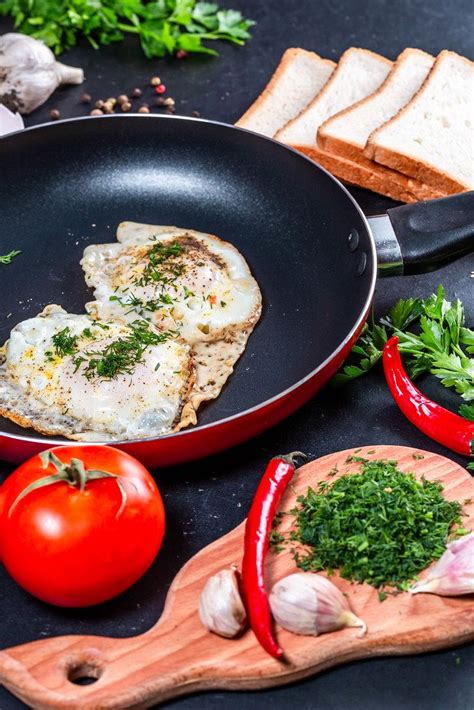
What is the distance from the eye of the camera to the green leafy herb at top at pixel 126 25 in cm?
389

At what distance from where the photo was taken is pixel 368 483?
2166 mm

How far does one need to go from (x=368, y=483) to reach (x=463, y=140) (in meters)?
1.76

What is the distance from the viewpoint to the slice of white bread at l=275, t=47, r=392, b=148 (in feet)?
11.6

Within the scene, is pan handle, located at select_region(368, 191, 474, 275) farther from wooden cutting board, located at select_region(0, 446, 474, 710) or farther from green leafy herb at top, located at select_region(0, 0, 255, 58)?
green leafy herb at top, located at select_region(0, 0, 255, 58)

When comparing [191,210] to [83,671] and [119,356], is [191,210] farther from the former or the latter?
[83,671]

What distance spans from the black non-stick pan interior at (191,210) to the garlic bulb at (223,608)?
0.86 meters

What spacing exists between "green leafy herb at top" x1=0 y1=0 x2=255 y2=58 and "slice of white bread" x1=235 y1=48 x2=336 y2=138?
37cm

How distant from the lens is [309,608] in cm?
189

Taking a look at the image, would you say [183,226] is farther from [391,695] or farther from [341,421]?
[391,695]

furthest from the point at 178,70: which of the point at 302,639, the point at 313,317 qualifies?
the point at 302,639

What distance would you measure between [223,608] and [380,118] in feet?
7.46

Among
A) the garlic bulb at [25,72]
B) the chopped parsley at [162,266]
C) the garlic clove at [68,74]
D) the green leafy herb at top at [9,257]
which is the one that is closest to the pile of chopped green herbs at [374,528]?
the chopped parsley at [162,266]

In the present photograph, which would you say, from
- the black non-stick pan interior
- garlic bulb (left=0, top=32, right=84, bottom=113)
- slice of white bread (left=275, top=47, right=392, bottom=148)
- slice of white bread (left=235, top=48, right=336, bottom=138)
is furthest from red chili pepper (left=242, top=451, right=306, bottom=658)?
garlic bulb (left=0, top=32, right=84, bottom=113)

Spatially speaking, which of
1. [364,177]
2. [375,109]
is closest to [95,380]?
[364,177]
